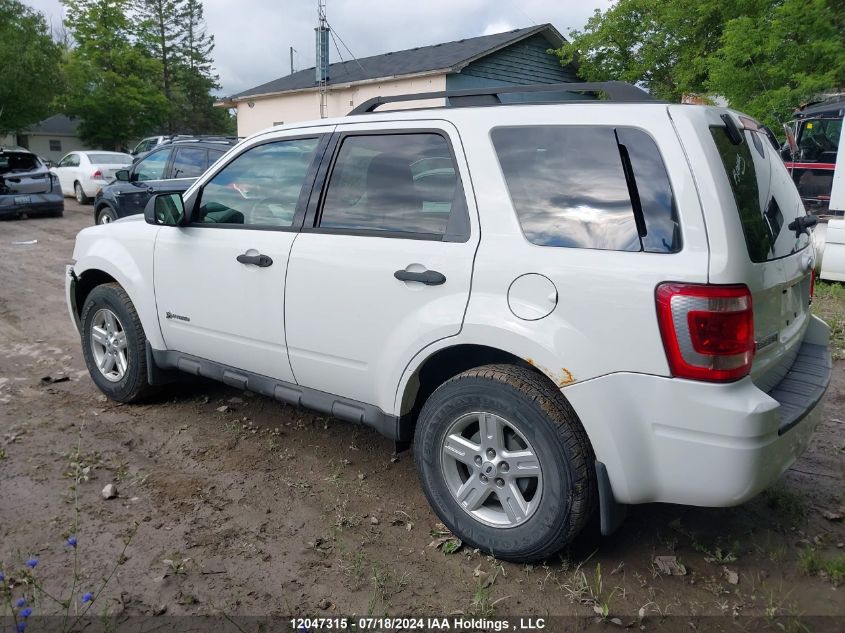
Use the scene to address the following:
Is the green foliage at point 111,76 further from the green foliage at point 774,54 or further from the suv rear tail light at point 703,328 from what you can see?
the suv rear tail light at point 703,328

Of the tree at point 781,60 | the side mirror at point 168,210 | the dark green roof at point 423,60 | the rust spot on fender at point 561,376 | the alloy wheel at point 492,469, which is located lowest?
the alloy wheel at point 492,469

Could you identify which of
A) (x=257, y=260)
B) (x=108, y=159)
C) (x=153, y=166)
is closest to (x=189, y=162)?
(x=153, y=166)

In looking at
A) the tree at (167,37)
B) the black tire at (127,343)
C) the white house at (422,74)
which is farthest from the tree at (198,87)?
the black tire at (127,343)

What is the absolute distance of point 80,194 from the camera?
2019 cm

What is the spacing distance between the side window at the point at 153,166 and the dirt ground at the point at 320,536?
7.97 meters

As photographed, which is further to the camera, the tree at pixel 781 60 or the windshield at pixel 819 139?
the tree at pixel 781 60

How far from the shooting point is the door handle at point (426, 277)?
10.5 ft

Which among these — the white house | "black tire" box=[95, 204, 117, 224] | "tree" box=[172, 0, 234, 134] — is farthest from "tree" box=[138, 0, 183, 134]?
"black tire" box=[95, 204, 117, 224]

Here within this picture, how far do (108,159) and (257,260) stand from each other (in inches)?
728

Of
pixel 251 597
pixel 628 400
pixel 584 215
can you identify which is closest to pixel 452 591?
pixel 251 597

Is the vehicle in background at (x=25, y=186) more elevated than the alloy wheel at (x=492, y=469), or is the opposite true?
the vehicle in background at (x=25, y=186)

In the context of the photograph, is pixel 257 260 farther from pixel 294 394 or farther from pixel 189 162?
pixel 189 162

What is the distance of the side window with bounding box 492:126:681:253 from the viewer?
2746mm

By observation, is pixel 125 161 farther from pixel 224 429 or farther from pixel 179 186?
pixel 224 429
